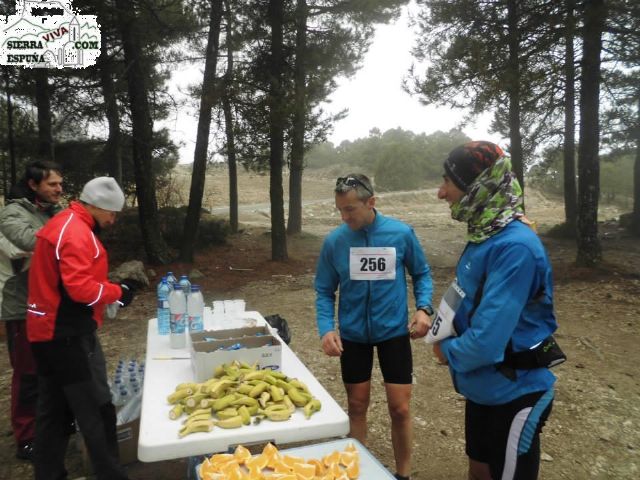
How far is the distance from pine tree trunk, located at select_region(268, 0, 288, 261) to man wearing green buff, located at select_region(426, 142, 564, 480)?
28.0 feet

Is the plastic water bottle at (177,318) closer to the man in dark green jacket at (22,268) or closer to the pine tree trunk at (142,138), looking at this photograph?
the man in dark green jacket at (22,268)

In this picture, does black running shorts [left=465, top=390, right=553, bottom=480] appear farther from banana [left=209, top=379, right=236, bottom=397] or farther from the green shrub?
the green shrub

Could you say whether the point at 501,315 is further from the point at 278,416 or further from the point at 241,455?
the point at 241,455

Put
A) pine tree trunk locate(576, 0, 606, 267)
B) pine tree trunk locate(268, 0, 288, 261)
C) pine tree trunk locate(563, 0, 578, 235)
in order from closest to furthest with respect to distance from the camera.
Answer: pine tree trunk locate(576, 0, 606, 267)
pine tree trunk locate(268, 0, 288, 261)
pine tree trunk locate(563, 0, 578, 235)

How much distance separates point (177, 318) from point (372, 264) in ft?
4.38

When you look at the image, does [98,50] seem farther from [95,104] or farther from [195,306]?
[195,306]

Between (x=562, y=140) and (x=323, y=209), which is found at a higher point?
(x=562, y=140)

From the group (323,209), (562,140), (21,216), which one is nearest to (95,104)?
(21,216)

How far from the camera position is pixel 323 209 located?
29.6 m

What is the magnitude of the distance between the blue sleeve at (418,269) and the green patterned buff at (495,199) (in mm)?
990

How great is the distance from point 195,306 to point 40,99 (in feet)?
31.3

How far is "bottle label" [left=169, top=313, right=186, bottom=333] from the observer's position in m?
3.05

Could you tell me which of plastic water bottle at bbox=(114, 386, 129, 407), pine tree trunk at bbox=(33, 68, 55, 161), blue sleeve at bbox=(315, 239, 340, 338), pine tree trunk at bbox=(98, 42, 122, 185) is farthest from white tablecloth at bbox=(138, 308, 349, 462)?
pine tree trunk at bbox=(98, 42, 122, 185)

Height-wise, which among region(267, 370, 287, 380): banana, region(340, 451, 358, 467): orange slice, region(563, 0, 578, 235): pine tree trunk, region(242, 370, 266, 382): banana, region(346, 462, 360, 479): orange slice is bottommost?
region(346, 462, 360, 479): orange slice
